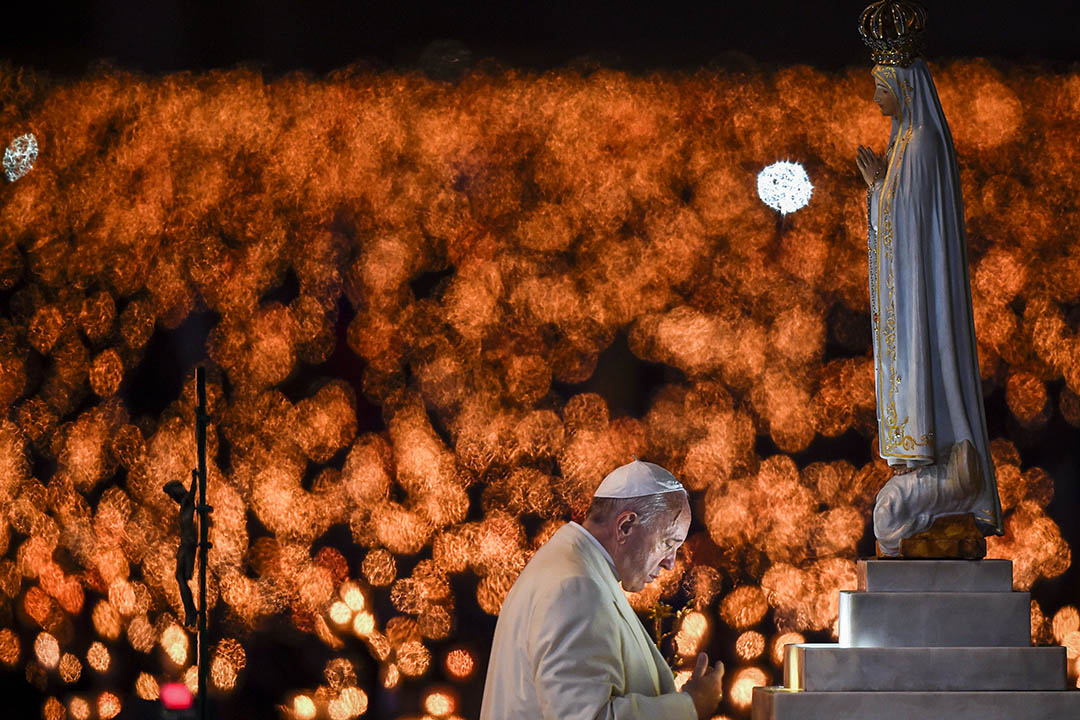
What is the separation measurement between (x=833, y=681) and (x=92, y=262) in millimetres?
6099

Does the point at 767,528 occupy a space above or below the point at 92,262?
below

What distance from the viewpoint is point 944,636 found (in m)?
3.73

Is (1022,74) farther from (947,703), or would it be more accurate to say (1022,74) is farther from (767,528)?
(947,703)

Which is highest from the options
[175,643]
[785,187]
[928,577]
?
[785,187]

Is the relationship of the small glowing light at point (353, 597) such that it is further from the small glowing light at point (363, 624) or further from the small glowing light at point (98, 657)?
the small glowing light at point (98, 657)

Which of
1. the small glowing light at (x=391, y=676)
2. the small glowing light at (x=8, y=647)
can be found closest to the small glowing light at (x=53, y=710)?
the small glowing light at (x=8, y=647)

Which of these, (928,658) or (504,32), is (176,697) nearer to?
(504,32)

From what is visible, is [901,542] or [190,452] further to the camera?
[190,452]

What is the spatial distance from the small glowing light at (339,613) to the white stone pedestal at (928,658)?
4.43 metres

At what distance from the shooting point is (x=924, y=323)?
3.87 metres

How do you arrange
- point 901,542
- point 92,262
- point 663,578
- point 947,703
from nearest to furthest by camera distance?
1. point 947,703
2. point 901,542
3. point 663,578
4. point 92,262

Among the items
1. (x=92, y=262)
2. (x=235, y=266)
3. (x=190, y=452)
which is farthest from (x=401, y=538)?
(x=92, y=262)

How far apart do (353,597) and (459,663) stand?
0.72m

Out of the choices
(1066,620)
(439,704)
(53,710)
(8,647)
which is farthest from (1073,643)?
(8,647)
